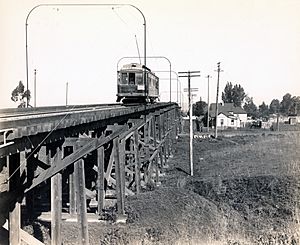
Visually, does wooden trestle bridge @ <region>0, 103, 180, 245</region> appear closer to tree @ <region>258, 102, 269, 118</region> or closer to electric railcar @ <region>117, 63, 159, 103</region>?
electric railcar @ <region>117, 63, 159, 103</region>

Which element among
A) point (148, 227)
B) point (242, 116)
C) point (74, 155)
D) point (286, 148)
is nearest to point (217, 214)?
point (148, 227)

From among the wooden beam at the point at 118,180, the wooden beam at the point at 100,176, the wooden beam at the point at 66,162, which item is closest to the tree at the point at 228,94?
the wooden beam at the point at 118,180

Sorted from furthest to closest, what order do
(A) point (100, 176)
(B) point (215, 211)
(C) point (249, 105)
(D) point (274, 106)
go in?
(D) point (274, 106), (C) point (249, 105), (B) point (215, 211), (A) point (100, 176)

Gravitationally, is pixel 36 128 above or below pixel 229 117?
above

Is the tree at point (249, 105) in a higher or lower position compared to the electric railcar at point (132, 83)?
lower

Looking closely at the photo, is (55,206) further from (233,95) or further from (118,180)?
(233,95)

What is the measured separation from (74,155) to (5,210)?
227 centimetres

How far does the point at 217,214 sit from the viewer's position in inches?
588

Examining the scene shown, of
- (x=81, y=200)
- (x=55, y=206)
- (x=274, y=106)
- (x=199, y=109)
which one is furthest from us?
(x=274, y=106)

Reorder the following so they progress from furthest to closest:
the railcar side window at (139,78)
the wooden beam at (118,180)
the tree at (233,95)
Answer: the tree at (233,95)
the railcar side window at (139,78)
the wooden beam at (118,180)

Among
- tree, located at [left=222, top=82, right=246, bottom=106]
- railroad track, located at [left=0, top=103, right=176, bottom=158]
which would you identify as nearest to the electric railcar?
railroad track, located at [left=0, top=103, right=176, bottom=158]

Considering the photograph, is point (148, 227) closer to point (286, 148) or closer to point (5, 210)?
point (5, 210)

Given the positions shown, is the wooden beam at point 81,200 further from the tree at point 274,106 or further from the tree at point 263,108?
the tree at point 274,106

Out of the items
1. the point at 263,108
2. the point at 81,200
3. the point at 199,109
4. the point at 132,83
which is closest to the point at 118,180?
the point at 81,200
